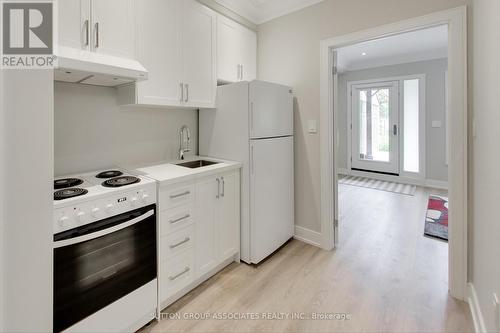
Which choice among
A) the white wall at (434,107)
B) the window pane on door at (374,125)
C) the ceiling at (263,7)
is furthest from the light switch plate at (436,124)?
the ceiling at (263,7)

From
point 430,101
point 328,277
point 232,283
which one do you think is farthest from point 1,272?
point 430,101

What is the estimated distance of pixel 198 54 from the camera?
2.29 meters

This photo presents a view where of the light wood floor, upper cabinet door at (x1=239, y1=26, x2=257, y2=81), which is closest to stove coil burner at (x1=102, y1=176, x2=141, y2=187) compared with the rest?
the light wood floor

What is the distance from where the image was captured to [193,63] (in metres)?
2.25

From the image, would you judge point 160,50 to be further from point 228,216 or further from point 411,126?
point 411,126

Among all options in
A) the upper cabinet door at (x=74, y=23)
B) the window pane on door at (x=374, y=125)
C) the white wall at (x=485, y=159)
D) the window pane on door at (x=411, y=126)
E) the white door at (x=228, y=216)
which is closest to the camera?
the white wall at (x=485, y=159)

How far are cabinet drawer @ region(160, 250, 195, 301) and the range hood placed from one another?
1267 millimetres

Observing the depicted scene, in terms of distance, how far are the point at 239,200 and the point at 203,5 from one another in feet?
6.03

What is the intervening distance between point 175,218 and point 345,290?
144 cm

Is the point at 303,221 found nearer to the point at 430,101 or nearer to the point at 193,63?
the point at 193,63

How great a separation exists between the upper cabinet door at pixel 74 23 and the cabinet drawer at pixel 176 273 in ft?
4.95

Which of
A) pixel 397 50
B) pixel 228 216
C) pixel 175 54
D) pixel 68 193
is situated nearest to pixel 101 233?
pixel 68 193

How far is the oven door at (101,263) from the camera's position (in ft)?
4.06

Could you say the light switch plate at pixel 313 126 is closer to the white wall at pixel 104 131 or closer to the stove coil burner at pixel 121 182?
the white wall at pixel 104 131
